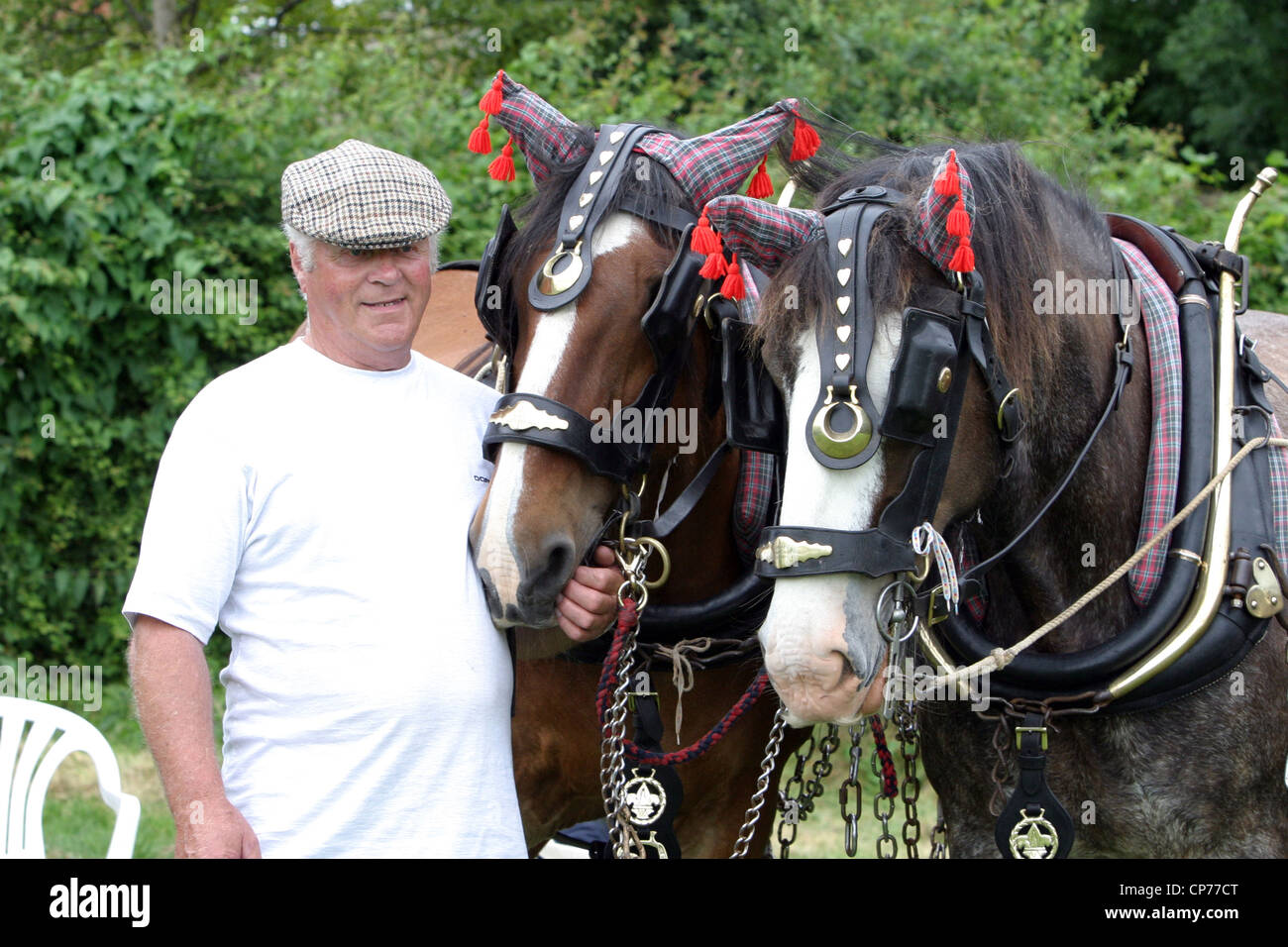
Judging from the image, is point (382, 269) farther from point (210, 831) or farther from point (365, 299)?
point (210, 831)

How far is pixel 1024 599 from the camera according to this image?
246 centimetres

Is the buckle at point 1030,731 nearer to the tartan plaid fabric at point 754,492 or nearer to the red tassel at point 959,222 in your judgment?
the tartan plaid fabric at point 754,492

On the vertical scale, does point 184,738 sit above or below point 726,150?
below

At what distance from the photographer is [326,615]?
2.16 m

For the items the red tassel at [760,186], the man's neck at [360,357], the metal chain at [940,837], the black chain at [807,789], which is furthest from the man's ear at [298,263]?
the metal chain at [940,837]

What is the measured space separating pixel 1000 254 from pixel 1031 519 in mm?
483

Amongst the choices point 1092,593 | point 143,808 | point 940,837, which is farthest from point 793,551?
point 143,808

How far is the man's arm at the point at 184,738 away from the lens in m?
2.01

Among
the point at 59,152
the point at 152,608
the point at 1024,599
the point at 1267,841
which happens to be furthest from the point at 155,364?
the point at 1267,841

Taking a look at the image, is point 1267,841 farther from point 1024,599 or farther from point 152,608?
point 152,608

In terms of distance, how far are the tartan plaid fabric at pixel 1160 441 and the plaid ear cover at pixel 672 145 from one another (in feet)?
2.62

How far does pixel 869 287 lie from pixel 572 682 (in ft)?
4.08

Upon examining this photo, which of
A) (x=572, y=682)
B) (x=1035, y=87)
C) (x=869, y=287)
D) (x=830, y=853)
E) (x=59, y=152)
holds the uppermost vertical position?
(x=1035, y=87)

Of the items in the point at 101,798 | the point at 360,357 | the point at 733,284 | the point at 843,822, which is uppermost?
the point at 733,284
